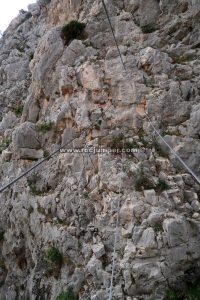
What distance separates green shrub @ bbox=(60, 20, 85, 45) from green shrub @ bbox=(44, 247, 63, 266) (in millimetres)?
10439

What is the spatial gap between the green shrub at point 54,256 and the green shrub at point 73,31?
10439 millimetres

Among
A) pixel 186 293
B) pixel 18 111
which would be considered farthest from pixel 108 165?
pixel 18 111

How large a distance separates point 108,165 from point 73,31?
8296 millimetres

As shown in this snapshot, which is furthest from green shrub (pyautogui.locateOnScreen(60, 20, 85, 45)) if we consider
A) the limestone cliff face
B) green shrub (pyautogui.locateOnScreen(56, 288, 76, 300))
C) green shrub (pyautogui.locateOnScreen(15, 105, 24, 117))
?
green shrub (pyautogui.locateOnScreen(56, 288, 76, 300))

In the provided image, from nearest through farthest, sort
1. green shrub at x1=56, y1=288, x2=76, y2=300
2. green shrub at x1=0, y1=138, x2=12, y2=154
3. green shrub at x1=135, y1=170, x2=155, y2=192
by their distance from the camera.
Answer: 1. green shrub at x1=56, y1=288, x2=76, y2=300
2. green shrub at x1=135, y1=170, x2=155, y2=192
3. green shrub at x1=0, y1=138, x2=12, y2=154

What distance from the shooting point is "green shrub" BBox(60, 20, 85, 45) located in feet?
58.1

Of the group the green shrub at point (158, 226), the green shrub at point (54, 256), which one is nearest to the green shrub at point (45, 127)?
the green shrub at point (54, 256)

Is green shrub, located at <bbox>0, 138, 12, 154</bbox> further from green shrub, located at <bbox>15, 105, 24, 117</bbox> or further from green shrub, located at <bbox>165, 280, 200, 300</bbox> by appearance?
green shrub, located at <bbox>165, 280, 200, 300</bbox>

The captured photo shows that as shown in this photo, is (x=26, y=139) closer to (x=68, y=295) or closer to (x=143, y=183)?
(x=143, y=183)

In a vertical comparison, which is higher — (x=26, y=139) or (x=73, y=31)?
(x=73, y=31)

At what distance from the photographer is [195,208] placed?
1091 centimetres

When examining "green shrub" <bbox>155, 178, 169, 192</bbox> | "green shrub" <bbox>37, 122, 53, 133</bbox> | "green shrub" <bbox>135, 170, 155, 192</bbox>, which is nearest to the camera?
"green shrub" <bbox>155, 178, 169, 192</bbox>

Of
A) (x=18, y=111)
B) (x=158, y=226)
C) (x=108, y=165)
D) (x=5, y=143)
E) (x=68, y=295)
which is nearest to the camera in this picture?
(x=158, y=226)

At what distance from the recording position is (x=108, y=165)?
41.8 ft
